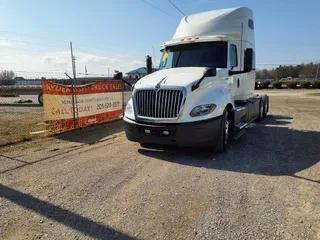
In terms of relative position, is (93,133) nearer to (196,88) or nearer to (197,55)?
(197,55)

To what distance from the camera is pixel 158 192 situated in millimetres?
4145

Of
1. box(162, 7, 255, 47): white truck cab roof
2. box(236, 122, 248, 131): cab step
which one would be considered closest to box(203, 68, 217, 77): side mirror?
box(162, 7, 255, 47): white truck cab roof

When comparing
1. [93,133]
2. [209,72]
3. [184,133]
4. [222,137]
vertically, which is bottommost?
[93,133]

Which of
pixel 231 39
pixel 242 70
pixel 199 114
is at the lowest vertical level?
pixel 199 114

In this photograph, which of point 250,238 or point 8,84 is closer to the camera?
point 250,238

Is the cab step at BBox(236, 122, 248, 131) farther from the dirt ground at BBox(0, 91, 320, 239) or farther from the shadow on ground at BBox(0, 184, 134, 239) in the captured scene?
the shadow on ground at BBox(0, 184, 134, 239)

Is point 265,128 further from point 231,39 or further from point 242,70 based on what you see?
point 231,39

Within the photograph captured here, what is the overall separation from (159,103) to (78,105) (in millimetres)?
4380

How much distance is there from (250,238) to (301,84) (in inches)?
2015

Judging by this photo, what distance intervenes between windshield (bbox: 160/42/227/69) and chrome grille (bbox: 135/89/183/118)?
182 centimetres

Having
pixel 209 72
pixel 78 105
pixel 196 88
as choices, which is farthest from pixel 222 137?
pixel 78 105

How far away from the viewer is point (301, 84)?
156ft

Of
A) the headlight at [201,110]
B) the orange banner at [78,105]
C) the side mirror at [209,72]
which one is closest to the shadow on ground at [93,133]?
the orange banner at [78,105]

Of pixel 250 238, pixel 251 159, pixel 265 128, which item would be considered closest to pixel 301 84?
pixel 265 128
